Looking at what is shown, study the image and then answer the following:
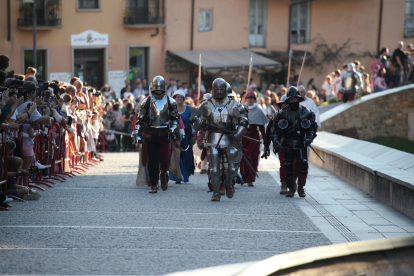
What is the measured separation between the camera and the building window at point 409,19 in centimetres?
3472

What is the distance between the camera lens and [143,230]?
24.9 ft

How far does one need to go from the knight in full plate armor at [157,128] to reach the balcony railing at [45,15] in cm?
1717

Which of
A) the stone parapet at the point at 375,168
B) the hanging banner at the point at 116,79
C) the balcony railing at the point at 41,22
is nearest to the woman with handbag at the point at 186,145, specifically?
the stone parapet at the point at 375,168

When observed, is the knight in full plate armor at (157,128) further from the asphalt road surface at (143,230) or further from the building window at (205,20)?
the building window at (205,20)

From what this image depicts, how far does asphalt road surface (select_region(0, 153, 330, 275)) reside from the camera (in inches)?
239

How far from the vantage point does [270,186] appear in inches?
475

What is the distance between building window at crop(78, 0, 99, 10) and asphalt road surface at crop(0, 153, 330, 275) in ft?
61.4

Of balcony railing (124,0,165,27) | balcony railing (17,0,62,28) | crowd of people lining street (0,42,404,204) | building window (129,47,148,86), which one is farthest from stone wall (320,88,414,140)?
balcony railing (17,0,62,28)

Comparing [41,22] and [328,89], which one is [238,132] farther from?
[41,22]

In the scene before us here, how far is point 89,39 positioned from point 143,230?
22540 millimetres

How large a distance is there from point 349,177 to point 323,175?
4.73ft

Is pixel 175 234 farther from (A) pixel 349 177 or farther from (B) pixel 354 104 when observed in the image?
(B) pixel 354 104

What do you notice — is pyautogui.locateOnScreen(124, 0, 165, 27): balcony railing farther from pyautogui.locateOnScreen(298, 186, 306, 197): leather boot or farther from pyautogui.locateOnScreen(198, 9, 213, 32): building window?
pyautogui.locateOnScreen(298, 186, 306, 197): leather boot

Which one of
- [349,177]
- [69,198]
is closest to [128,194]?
[69,198]
